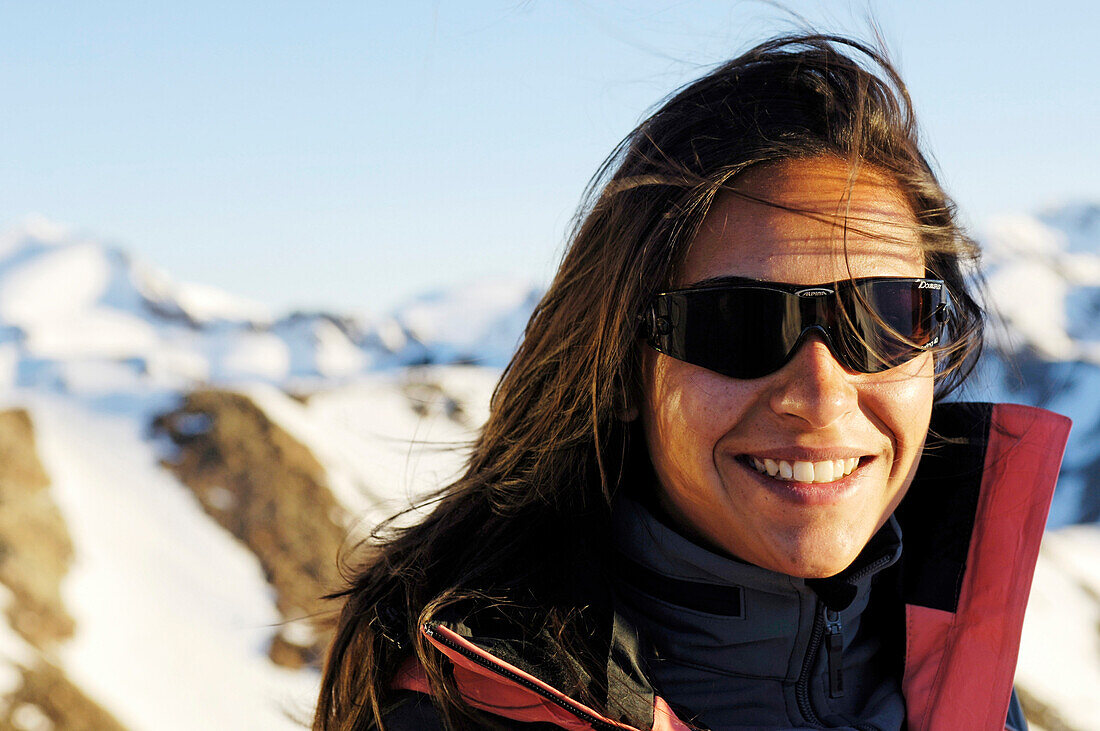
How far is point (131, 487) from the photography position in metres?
13.1

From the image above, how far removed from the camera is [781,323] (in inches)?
68.2

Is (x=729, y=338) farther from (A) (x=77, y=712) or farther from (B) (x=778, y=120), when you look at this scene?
(A) (x=77, y=712)

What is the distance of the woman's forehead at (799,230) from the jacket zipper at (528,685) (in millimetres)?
909

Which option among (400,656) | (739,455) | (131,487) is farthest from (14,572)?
(739,455)

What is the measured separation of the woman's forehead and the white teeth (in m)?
0.38

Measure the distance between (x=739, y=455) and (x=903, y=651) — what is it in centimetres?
86

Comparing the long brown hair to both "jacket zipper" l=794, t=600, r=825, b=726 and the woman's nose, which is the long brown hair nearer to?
the woman's nose

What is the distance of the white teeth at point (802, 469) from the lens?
69.2 inches

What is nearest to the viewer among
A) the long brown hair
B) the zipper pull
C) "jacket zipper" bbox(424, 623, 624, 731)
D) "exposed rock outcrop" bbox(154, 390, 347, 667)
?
"jacket zipper" bbox(424, 623, 624, 731)

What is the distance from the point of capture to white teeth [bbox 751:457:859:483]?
1.76m

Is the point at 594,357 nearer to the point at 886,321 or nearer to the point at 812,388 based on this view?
the point at 812,388

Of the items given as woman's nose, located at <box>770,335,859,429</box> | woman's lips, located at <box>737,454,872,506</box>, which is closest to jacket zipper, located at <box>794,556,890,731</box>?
woman's lips, located at <box>737,454,872,506</box>

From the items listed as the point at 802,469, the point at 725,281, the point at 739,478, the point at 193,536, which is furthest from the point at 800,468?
the point at 193,536

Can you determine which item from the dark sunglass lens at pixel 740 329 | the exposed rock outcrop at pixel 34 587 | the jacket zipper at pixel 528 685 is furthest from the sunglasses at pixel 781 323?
the exposed rock outcrop at pixel 34 587
